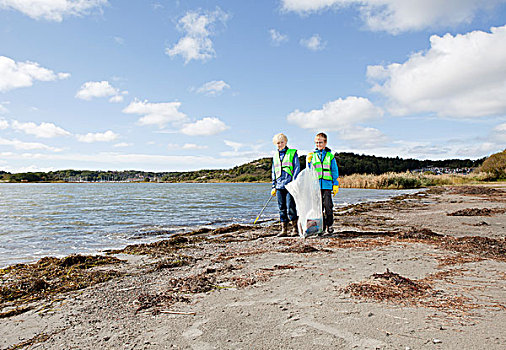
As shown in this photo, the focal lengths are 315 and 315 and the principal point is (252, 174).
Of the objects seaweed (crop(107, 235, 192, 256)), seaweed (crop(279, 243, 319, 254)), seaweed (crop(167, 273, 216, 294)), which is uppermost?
seaweed (crop(167, 273, 216, 294))

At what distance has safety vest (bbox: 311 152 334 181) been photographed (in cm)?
769

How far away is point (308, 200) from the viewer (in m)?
7.43

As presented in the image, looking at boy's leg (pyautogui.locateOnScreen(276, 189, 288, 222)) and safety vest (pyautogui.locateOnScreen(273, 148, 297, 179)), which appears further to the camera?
boy's leg (pyautogui.locateOnScreen(276, 189, 288, 222))

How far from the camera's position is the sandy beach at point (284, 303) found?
100 inches

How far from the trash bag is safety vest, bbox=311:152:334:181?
0.24 metres

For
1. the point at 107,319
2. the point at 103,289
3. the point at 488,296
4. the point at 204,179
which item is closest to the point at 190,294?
the point at 107,319

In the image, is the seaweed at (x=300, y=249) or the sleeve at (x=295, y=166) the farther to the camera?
the sleeve at (x=295, y=166)

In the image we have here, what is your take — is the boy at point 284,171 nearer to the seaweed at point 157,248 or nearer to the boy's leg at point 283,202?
the boy's leg at point 283,202

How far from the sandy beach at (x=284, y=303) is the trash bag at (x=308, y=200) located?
1.59 m

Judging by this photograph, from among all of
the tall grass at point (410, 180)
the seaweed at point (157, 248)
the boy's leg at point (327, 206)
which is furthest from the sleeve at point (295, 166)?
the tall grass at point (410, 180)

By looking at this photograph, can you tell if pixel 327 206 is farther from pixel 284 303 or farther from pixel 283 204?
pixel 284 303

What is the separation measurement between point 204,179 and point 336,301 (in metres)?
161

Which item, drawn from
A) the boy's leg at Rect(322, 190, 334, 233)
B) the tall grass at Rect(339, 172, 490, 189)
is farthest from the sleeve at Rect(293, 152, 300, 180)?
the tall grass at Rect(339, 172, 490, 189)

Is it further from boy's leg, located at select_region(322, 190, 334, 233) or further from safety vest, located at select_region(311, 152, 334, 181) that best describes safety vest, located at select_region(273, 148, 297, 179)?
boy's leg, located at select_region(322, 190, 334, 233)
